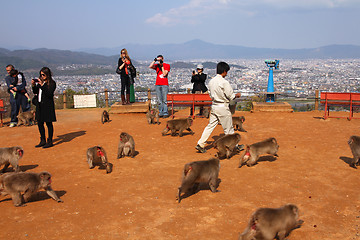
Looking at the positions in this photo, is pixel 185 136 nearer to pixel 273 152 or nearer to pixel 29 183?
pixel 273 152

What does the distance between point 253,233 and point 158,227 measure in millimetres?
1545

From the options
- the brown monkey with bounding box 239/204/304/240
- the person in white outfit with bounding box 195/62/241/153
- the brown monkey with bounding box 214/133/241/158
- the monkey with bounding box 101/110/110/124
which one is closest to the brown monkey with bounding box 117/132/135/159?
the person in white outfit with bounding box 195/62/241/153

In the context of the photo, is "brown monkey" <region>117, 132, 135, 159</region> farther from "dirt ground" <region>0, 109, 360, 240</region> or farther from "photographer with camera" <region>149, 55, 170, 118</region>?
"photographer with camera" <region>149, 55, 170, 118</region>

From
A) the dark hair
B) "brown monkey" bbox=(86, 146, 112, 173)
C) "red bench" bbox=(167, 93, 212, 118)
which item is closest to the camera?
"brown monkey" bbox=(86, 146, 112, 173)

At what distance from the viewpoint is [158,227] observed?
5094 mm

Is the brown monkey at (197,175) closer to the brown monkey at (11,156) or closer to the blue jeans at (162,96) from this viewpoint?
the brown monkey at (11,156)

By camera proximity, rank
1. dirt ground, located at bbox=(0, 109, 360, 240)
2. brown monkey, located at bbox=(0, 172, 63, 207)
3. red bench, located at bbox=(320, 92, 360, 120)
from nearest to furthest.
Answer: dirt ground, located at bbox=(0, 109, 360, 240) → brown monkey, located at bbox=(0, 172, 63, 207) → red bench, located at bbox=(320, 92, 360, 120)

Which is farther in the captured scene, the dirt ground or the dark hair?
the dark hair

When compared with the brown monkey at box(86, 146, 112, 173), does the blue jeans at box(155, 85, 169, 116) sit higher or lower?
higher

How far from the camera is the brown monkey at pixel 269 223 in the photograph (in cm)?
435

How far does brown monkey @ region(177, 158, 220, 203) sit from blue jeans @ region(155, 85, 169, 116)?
8.23 metres

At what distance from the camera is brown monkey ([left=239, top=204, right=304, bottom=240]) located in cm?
435

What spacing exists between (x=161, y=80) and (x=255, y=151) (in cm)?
725

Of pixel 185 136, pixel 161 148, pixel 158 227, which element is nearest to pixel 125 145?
pixel 161 148
